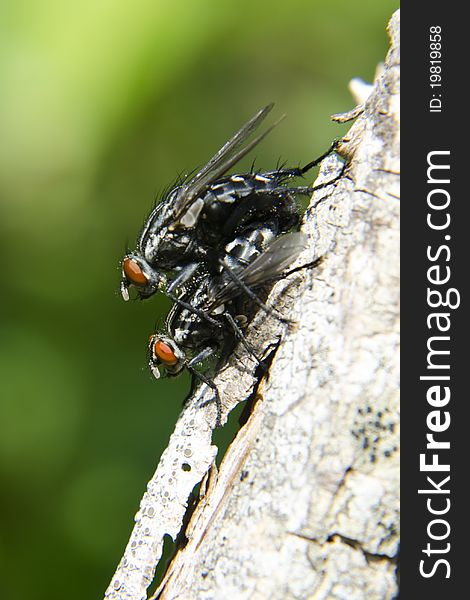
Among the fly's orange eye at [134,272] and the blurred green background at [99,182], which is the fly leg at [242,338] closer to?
the fly's orange eye at [134,272]

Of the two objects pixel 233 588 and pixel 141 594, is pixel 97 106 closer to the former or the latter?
pixel 141 594

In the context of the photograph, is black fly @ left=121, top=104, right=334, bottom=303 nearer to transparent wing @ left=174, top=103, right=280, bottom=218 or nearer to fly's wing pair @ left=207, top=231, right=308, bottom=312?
transparent wing @ left=174, top=103, right=280, bottom=218

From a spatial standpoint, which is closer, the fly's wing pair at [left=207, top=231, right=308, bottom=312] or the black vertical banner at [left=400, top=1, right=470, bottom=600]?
the black vertical banner at [left=400, top=1, right=470, bottom=600]

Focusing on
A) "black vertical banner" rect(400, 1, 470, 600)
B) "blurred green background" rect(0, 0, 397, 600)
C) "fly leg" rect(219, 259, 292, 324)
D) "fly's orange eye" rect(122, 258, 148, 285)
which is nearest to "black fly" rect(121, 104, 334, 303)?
"fly's orange eye" rect(122, 258, 148, 285)

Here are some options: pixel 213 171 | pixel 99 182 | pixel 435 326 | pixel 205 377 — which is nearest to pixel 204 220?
pixel 213 171

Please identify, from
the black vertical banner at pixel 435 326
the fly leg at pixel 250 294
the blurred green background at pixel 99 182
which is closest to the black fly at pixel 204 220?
the fly leg at pixel 250 294

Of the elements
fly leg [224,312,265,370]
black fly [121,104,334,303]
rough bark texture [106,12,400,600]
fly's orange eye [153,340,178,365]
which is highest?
black fly [121,104,334,303]

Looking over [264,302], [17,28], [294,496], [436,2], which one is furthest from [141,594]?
[17,28]

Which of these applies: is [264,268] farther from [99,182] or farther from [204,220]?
[99,182]
